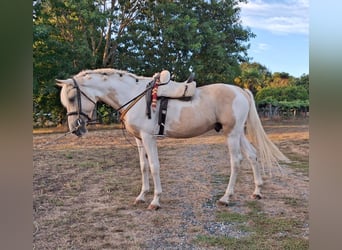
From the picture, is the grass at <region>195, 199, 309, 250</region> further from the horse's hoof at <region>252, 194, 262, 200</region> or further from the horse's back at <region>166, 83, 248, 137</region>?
the horse's back at <region>166, 83, 248, 137</region>

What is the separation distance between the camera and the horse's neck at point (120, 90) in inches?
74.3

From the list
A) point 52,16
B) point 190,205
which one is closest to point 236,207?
point 190,205

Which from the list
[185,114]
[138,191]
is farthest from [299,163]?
[138,191]

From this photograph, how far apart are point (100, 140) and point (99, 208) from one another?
57cm

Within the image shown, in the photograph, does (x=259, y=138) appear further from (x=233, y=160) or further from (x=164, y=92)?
(x=164, y=92)

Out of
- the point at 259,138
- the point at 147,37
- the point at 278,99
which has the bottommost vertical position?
the point at 259,138

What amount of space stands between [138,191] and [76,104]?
0.76 m

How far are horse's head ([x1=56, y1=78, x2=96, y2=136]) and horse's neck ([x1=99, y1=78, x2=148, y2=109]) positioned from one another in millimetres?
120

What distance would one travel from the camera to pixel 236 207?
1.93 metres

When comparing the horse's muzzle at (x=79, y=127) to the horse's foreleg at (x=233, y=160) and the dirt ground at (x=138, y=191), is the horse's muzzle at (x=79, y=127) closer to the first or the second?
the dirt ground at (x=138, y=191)

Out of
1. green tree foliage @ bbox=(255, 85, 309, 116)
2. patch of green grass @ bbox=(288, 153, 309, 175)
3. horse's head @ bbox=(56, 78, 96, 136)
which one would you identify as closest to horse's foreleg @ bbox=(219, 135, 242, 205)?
green tree foliage @ bbox=(255, 85, 309, 116)

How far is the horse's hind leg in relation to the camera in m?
2.00

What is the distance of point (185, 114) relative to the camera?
1.90 meters

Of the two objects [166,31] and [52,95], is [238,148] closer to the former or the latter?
[166,31]
